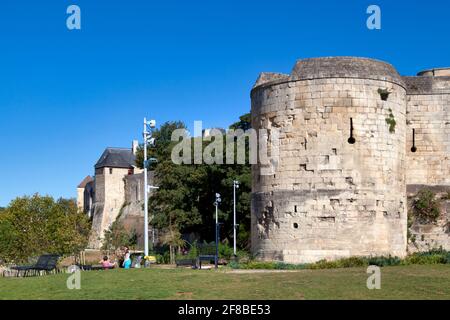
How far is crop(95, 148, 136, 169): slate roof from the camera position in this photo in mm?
86125

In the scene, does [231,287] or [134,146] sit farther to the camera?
[134,146]

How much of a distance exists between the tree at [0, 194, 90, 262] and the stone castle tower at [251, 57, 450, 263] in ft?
72.5

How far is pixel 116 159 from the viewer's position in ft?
287

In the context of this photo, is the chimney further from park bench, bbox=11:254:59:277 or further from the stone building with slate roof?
park bench, bbox=11:254:59:277

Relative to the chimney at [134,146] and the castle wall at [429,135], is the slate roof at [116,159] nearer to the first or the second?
the chimney at [134,146]

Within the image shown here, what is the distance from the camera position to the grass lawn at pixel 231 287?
47.5 feet

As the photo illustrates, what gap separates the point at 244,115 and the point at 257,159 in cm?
3581

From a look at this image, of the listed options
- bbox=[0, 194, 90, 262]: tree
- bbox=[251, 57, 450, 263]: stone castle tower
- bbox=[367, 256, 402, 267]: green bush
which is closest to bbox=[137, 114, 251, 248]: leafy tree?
bbox=[0, 194, 90, 262]: tree

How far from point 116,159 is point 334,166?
63920 millimetres

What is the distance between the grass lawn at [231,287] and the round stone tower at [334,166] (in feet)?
20.2

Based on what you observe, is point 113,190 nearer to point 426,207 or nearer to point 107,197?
point 107,197

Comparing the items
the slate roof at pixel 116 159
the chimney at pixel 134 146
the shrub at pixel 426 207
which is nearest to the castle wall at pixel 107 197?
the slate roof at pixel 116 159

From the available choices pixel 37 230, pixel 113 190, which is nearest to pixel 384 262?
pixel 37 230

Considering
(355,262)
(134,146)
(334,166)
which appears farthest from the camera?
(134,146)
